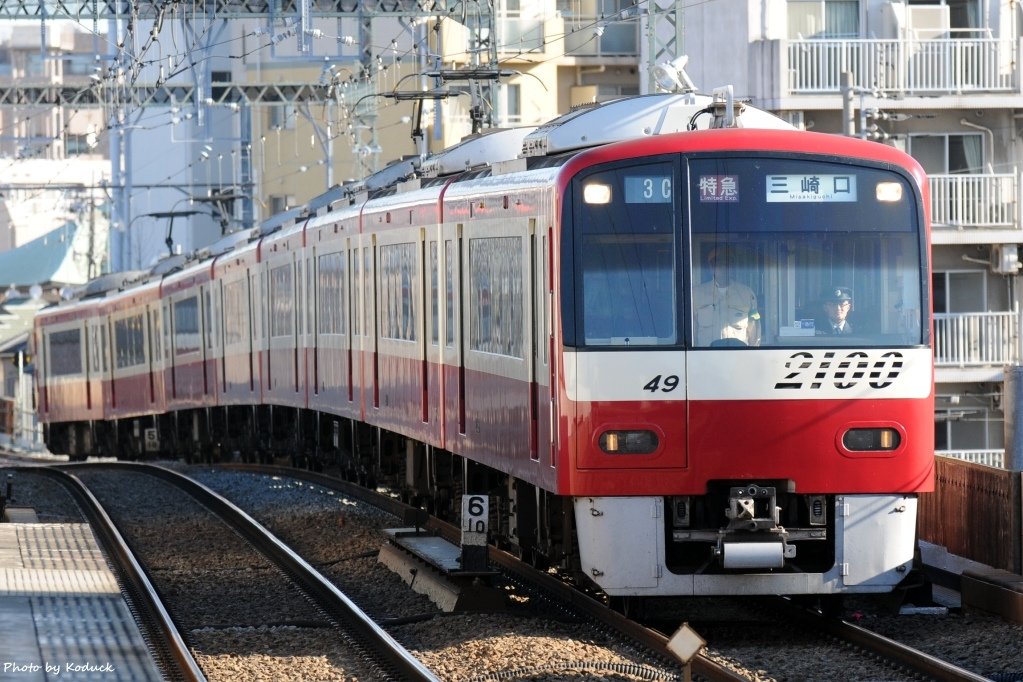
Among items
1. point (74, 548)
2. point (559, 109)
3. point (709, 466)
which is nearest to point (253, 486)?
point (74, 548)

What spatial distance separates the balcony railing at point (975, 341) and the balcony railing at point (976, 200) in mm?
1500

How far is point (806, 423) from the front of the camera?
9.51 m

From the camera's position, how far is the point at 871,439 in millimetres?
9562

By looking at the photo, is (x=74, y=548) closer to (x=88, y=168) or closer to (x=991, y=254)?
(x=991, y=254)

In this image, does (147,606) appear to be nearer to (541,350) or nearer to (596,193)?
(541,350)

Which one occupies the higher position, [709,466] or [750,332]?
[750,332]

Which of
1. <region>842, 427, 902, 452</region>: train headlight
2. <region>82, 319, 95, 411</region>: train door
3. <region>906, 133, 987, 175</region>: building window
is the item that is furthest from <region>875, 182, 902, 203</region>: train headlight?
<region>82, 319, 95, 411</region>: train door

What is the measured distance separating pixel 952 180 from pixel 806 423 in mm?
20993

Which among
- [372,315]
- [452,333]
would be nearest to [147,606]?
[452,333]

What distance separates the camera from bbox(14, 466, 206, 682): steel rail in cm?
912

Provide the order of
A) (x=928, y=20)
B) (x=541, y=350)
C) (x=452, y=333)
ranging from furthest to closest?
(x=928, y=20) → (x=452, y=333) → (x=541, y=350)

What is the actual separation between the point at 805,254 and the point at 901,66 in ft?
71.6

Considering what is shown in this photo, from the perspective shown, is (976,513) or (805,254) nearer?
(805,254)

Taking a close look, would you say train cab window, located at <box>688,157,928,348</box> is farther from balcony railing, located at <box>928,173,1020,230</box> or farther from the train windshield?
balcony railing, located at <box>928,173,1020,230</box>
